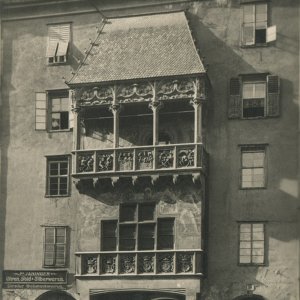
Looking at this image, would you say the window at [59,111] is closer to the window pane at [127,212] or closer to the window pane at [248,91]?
the window pane at [127,212]

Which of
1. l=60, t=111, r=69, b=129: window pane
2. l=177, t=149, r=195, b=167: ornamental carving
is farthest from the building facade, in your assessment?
l=60, t=111, r=69, b=129: window pane

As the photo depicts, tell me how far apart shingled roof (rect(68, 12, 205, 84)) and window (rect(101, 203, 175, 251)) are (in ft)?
18.7

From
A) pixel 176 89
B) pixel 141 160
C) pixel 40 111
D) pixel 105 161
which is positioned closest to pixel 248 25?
pixel 176 89

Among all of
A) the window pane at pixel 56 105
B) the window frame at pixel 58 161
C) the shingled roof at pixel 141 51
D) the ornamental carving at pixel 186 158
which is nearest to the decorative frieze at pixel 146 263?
the ornamental carving at pixel 186 158

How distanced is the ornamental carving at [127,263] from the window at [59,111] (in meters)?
7.23

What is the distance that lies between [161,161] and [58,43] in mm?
8591

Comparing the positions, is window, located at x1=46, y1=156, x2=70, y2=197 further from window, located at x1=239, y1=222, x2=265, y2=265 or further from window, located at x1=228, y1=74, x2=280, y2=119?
window, located at x1=239, y1=222, x2=265, y2=265

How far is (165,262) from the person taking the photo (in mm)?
34406

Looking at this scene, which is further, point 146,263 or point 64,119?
point 64,119

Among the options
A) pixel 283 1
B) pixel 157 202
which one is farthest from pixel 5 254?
pixel 283 1

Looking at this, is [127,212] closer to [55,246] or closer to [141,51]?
[55,246]

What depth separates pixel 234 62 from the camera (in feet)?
120

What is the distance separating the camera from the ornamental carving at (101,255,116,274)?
35.0 m

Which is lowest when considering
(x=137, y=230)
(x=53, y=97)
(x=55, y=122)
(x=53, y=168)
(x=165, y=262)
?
(x=165, y=262)
